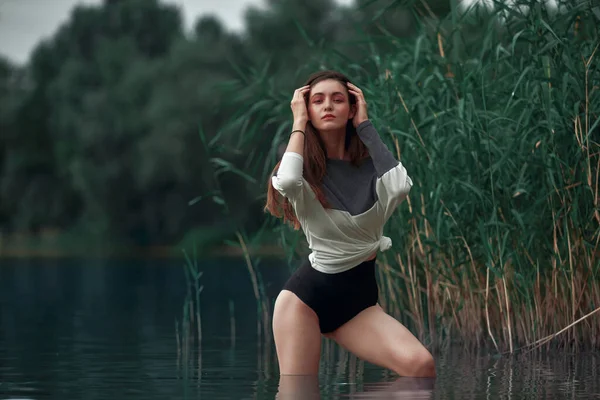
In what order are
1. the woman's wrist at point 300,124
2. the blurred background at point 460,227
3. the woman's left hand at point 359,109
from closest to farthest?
the woman's wrist at point 300,124 < the woman's left hand at point 359,109 < the blurred background at point 460,227

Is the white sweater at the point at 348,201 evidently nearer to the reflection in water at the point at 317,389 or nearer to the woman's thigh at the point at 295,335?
the woman's thigh at the point at 295,335

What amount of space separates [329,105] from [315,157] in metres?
0.24

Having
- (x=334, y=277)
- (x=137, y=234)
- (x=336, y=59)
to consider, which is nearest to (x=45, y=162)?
(x=137, y=234)

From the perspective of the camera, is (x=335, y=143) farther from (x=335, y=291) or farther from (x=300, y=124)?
(x=335, y=291)

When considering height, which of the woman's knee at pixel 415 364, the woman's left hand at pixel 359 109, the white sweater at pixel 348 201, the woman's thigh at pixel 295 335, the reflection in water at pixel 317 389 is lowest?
the reflection in water at pixel 317 389

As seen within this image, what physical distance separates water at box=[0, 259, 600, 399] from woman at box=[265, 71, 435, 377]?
0.20 meters

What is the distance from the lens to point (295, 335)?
5164 mm

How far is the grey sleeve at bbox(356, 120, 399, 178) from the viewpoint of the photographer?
200 inches

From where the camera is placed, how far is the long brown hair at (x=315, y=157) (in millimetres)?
5184

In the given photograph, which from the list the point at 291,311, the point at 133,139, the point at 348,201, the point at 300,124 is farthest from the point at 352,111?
the point at 133,139

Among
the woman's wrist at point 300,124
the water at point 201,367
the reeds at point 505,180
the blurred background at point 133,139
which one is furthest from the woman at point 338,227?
the blurred background at point 133,139

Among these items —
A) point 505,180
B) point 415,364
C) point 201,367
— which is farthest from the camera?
point 201,367

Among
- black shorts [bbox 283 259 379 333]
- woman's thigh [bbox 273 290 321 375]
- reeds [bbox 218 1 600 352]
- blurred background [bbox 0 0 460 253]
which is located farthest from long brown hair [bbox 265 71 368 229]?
blurred background [bbox 0 0 460 253]

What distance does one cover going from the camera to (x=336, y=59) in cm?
841
